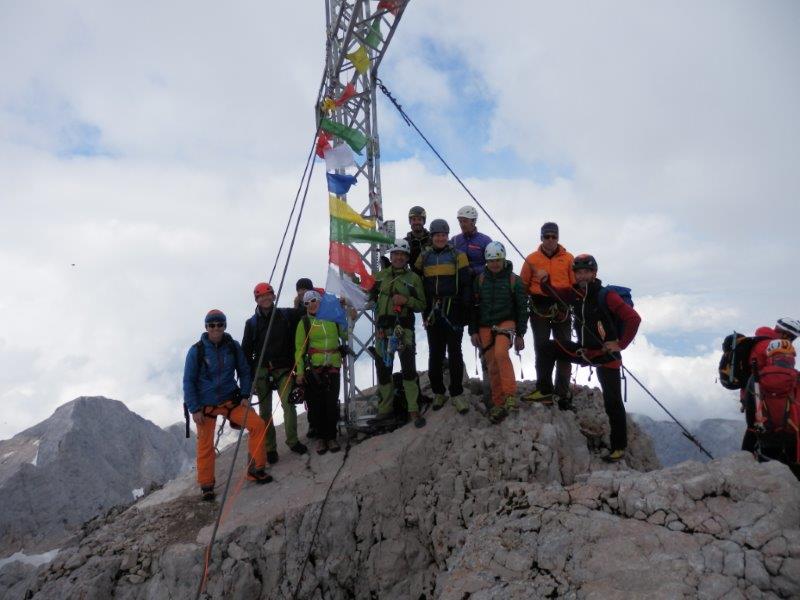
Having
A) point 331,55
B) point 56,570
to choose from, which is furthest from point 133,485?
point 331,55

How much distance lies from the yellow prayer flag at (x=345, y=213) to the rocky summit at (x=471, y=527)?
12.1 feet

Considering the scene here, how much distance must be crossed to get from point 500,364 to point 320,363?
9.56ft

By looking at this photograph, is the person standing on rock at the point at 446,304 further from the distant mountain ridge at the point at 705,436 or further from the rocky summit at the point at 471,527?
the distant mountain ridge at the point at 705,436

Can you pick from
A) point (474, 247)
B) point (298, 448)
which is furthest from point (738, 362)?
point (298, 448)

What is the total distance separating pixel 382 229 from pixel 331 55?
353cm

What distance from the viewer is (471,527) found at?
18.5ft

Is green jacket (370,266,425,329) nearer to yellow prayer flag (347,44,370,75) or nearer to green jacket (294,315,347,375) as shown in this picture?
green jacket (294,315,347,375)

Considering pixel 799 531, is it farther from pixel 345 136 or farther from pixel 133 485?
pixel 133 485

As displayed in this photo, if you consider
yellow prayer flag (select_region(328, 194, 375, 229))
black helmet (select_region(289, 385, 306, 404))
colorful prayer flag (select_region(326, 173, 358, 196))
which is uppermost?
colorful prayer flag (select_region(326, 173, 358, 196))

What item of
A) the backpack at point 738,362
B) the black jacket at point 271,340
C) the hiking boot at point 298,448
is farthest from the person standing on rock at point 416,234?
the backpack at point 738,362

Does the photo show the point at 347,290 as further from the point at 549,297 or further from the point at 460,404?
the point at 549,297

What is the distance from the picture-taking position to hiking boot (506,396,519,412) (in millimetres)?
7195

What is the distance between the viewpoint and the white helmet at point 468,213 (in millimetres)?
7992

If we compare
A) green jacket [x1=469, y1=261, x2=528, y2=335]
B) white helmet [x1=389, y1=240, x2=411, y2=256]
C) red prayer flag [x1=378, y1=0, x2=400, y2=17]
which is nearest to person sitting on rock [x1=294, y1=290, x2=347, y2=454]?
white helmet [x1=389, y1=240, x2=411, y2=256]
